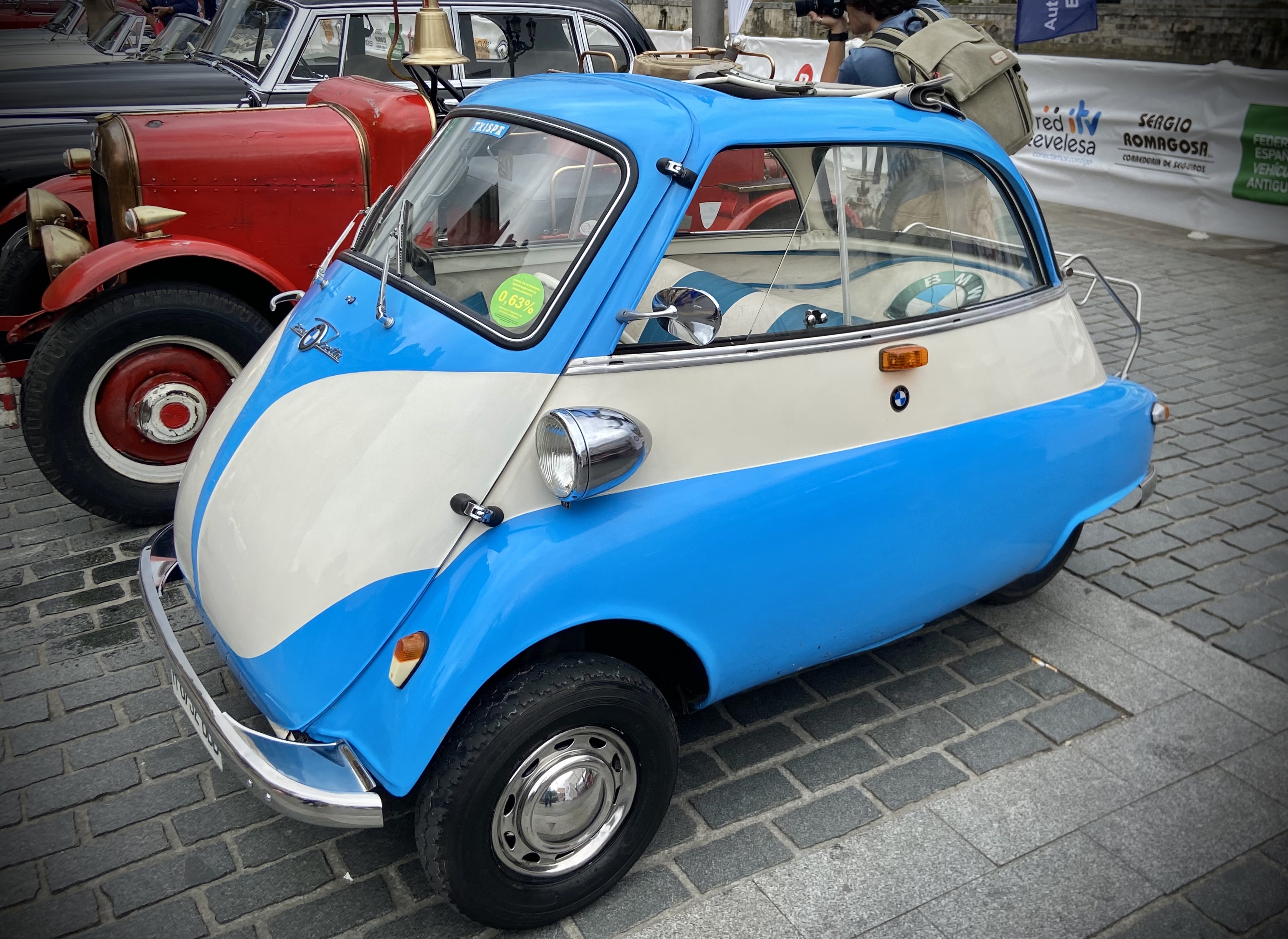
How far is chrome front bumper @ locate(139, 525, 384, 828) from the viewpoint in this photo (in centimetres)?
229

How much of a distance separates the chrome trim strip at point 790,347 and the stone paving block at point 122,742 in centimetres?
193

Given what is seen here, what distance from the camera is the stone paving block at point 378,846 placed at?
2795 millimetres

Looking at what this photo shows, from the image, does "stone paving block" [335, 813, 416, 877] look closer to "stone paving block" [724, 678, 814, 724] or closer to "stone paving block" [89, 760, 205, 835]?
"stone paving block" [89, 760, 205, 835]

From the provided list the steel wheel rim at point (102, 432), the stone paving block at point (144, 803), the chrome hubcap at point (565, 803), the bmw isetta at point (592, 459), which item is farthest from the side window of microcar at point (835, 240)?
the steel wheel rim at point (102, 432)

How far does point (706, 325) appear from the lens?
2439 millimetres

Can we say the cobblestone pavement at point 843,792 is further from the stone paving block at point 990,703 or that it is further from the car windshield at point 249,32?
the car windshield at point 249,32

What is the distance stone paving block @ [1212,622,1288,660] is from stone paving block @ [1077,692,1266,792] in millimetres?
422

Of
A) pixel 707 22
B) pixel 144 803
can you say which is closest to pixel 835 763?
pixel 144 803

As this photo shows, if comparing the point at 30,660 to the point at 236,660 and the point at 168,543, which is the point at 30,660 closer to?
the point at 168,543

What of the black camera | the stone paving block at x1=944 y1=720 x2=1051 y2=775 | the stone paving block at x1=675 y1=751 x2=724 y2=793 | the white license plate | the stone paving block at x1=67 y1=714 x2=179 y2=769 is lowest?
the stone paving block at x1=944 y1=720 x2=1051 y2=775

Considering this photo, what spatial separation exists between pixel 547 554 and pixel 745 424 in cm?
69

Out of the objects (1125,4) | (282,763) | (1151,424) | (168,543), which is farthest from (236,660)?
(1125,4)

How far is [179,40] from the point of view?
8414 mm

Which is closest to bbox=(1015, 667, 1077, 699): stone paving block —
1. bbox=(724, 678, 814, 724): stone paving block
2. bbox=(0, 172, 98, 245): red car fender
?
bbox=(724, 678, 814, 724): stone paving block
